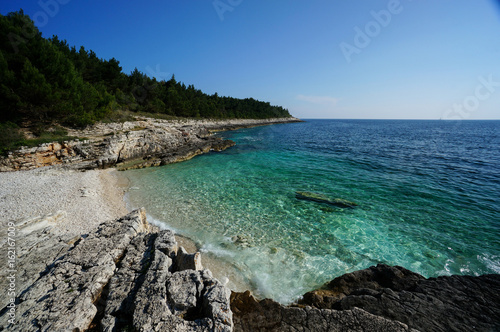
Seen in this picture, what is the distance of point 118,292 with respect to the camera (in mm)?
4941

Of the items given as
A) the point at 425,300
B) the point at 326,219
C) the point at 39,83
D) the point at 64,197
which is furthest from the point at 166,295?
the point at 39,83

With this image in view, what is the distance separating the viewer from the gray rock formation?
414 centimetres

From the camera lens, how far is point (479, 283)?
19.0 feet

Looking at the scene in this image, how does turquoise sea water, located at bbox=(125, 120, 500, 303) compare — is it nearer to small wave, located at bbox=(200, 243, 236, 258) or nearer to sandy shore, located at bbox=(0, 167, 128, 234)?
small wave, located at bbox=(200, 243, 236, 258)

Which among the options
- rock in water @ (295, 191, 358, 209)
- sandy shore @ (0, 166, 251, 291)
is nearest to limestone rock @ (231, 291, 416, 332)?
sandy shore @ (0, 166, 251, 291)

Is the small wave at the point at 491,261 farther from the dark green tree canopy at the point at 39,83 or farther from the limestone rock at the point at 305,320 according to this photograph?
the dark green tree canopy at the point at 39,83

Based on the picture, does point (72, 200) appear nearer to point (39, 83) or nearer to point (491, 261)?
point (39, 83)

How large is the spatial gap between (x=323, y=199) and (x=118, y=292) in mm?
13730

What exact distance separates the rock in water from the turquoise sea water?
0.57 meters

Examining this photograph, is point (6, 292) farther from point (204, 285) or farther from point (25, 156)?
point (25, 156)

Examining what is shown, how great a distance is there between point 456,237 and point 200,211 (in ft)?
50.0

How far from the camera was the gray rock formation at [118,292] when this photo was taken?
13.6 feet

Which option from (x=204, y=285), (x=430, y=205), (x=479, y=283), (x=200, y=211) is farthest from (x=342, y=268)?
(x=430, y=205)

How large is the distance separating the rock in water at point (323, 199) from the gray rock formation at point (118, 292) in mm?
11286
